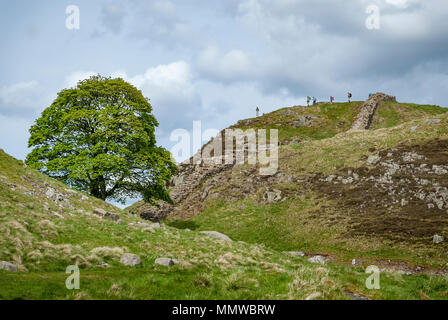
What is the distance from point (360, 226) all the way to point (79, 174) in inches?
1108

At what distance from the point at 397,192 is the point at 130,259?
3115cm

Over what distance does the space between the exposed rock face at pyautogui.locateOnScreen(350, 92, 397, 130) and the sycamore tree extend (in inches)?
2098

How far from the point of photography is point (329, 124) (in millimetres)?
81688

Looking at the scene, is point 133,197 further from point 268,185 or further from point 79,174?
point 268,185

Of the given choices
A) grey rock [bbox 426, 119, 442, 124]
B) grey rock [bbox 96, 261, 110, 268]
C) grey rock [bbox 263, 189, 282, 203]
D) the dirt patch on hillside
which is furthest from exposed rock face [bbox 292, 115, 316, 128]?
grey rock [bbox 96, 261, 110, 268]

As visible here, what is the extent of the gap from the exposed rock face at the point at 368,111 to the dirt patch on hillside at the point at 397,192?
33119mm

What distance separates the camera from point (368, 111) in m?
83.2

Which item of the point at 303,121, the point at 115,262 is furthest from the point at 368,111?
the point at 115,262

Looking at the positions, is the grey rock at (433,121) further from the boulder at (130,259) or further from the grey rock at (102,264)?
the grey rock at (102,264)

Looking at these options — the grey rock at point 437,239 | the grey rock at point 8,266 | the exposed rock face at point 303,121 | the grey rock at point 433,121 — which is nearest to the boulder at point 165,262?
the grey rock at point 8,266

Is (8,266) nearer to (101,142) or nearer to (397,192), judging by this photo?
(101,142)

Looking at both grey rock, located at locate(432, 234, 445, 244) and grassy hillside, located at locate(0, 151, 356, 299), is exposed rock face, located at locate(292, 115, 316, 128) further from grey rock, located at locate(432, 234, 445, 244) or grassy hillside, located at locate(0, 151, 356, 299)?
grassy hillside, located at locate(0, 151, 356, 299)

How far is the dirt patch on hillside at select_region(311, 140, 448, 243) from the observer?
99.9ft

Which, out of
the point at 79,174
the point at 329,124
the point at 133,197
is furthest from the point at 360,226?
the point at 329,124
